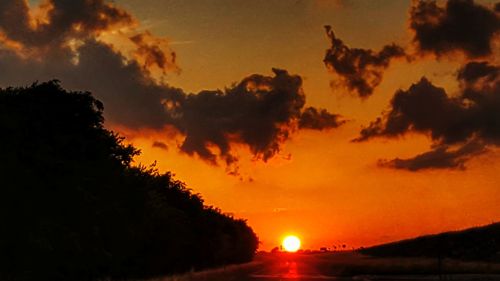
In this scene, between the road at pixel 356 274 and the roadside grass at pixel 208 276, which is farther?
the road at pixel 356 274

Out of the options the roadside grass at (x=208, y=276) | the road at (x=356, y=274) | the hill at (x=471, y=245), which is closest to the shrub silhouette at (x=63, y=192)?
the roadside grass at (x=208, y=276)

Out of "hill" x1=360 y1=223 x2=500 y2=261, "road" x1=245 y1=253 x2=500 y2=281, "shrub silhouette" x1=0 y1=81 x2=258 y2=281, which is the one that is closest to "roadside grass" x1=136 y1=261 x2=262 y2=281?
"road" x1=245 y1=253 x2=500 y2=281

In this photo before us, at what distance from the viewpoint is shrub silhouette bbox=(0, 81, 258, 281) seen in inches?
1307

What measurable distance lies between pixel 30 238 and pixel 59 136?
24.1 ft

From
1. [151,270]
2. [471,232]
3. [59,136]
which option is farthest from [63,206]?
[471,232]

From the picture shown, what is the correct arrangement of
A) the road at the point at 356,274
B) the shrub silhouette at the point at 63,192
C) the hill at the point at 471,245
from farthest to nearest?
1. the hill at the point at 471,245
2. the road at the point at 356,274
3. the shrub silhouette at the point at 63,192

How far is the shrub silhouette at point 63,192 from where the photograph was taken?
3319cm

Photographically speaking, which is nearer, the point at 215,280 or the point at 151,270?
the point at 215,280

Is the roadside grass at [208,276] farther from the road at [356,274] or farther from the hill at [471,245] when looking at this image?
the hill at [471,245]

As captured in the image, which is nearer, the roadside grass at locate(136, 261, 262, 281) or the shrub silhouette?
the shrub silhouette

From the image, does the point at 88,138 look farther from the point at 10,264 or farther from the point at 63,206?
the point at 10,264

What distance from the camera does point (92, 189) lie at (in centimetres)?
4134

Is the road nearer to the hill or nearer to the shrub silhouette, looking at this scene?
the shrub silhouette

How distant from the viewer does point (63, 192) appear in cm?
3719
